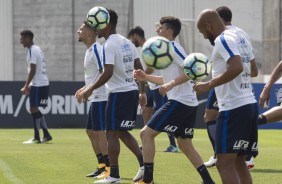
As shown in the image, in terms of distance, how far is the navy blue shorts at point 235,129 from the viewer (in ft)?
29.7

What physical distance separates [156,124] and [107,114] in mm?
1055

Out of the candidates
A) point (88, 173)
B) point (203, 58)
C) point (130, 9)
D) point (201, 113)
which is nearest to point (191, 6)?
point (130, 9)

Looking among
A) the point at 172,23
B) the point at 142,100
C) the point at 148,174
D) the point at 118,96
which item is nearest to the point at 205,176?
the point at 148,174

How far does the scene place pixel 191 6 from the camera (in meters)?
41.3

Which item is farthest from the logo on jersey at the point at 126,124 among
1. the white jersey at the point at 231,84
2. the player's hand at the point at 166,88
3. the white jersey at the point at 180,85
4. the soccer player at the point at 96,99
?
the white jersey at the point at 231,84

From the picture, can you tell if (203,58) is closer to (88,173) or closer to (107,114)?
(107,114)

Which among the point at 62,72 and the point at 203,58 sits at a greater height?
the point at 203,58

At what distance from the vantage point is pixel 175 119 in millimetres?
11516

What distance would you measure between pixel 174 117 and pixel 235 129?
2507 millimetres

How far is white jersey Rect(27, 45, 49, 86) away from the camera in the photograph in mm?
20297

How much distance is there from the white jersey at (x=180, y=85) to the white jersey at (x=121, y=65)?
0.72m

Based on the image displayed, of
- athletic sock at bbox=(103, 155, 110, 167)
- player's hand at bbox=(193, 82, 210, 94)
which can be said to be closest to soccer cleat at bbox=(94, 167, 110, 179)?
athletic sock at bbox=(103, 155, 110, 167)

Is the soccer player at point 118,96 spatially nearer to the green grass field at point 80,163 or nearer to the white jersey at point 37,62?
the green grass field at point 80,163

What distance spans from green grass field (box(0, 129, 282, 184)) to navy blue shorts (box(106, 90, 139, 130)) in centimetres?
82
